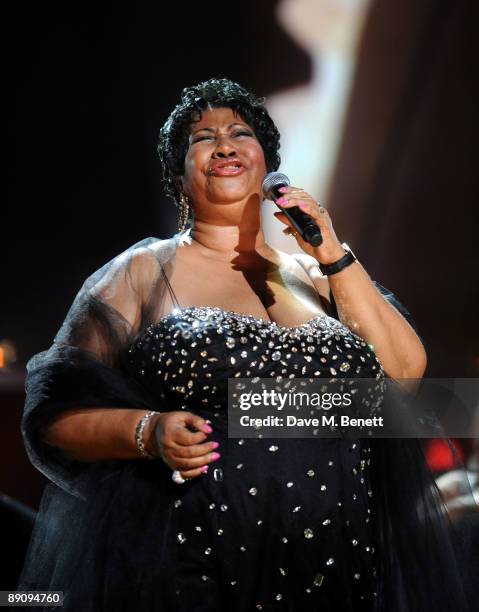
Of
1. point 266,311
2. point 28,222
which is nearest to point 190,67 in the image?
point 28,222

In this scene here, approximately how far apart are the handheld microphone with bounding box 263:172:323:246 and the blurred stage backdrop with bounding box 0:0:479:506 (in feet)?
2.02

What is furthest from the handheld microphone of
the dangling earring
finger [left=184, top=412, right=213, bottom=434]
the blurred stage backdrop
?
the blurred stage backdrop

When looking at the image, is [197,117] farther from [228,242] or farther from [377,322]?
[377,322]

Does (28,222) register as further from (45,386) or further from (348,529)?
(348,529)

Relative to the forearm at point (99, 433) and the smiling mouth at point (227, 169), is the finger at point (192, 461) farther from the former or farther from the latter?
the smiling mouth at point (227, 169)

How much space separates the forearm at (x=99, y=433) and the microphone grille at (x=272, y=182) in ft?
1.53

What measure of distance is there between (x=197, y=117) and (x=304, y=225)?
437 millimetres

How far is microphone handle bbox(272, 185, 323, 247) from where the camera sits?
52.1 inches

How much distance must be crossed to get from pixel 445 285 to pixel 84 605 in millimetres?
1682

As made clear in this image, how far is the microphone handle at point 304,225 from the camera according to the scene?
52.1 inches

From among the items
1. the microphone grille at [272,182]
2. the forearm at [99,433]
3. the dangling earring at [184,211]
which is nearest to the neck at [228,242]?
the dangling earring at [184,211]

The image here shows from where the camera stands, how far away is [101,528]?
4.18 feet

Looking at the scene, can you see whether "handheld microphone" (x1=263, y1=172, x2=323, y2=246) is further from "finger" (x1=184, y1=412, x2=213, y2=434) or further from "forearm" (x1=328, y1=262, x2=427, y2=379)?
"finger" (x1=184, y1=412, x2=213, y2=434)

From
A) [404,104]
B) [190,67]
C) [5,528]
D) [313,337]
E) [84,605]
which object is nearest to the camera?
[84,605]
